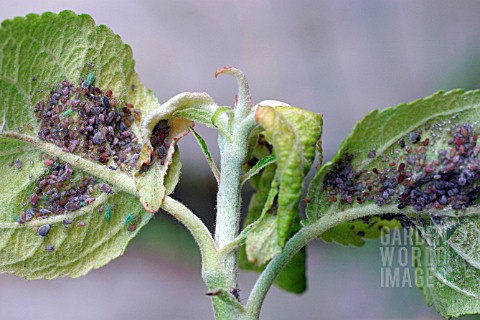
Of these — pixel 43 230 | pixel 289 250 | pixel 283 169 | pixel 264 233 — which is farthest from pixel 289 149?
pixel 43 230

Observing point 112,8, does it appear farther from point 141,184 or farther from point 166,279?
point 141,184

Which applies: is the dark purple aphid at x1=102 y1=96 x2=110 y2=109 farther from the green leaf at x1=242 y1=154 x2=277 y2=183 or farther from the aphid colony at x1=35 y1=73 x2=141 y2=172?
the green leaf at x1=242 y1=154 x2=277 y2=183

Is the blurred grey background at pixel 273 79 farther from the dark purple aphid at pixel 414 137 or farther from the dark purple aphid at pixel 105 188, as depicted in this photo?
the dark purple aphid at pixel 414 137

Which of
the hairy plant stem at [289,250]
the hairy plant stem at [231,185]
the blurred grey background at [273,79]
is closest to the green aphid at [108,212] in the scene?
the hairy plant stem at [231,185]

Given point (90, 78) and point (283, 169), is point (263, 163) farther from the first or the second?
point (90, 78)

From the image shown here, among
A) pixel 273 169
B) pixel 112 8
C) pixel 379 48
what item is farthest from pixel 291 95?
pixel 273 169

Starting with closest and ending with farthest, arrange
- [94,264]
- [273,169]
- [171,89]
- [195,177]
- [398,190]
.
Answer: [398,190]
[94,264]
[273,169]
[195,177]
[171,89]
